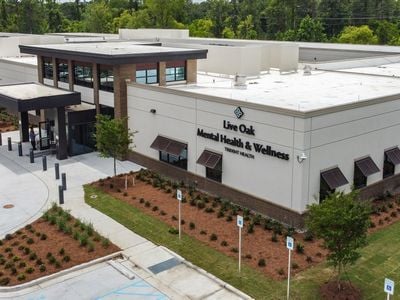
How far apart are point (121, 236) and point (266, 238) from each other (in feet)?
20.7

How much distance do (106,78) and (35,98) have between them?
4790mm

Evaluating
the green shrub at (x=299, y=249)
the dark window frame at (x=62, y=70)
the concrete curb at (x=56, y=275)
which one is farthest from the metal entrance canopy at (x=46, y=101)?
the green shrub at (x=299, y=249)

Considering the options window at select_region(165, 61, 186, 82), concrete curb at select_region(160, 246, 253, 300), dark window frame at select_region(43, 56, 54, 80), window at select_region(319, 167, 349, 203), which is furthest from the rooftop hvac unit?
dark window frame at select_region(43, 56, 54, 80)

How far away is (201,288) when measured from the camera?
18734 millimetres

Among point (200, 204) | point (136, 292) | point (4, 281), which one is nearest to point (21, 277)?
point (4, 281)

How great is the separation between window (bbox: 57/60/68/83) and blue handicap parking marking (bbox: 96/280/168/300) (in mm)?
24246

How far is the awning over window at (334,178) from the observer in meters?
24.1

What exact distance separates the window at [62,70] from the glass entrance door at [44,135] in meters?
3.81

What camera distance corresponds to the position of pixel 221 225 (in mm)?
24141

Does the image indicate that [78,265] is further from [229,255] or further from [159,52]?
[159,52]

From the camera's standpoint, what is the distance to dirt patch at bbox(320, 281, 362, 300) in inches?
704

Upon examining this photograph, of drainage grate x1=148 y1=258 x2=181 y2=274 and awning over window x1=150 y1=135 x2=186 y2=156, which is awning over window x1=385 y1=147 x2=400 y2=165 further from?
drainage grate x1=148 y1=258 x2=181 y2=274

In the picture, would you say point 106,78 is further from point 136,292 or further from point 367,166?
point 136,292

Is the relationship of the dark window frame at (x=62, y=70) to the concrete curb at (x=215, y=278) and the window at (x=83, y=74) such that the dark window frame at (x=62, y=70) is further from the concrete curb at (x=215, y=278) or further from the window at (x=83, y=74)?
the concrete curb at (x=215, y=278)
